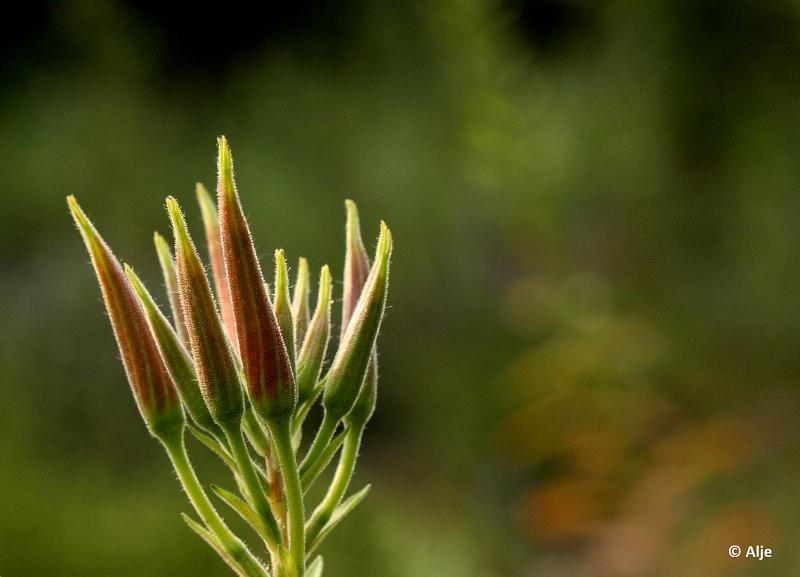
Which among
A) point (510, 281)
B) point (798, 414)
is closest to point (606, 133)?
point (510, 281)

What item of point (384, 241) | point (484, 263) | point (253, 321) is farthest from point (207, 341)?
point (484, 263)

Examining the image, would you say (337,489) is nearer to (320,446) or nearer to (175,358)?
(320,446)

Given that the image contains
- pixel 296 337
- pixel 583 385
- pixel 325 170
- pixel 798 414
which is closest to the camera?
pixel 296 337

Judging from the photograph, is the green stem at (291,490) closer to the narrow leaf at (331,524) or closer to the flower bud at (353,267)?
the narrow leaf at (331,524)

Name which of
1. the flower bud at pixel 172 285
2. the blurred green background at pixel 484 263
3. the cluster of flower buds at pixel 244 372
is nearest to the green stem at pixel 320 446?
the cluster of flower buds at pixel 244 372

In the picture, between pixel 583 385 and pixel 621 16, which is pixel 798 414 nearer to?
pixel 583 385

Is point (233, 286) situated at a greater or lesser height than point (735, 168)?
lesser

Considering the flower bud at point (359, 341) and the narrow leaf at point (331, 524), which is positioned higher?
the flower bud at point (359, 341)
